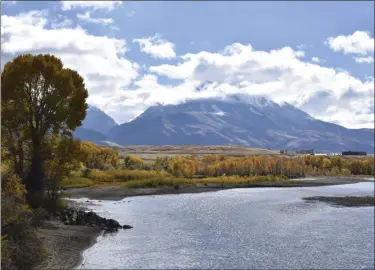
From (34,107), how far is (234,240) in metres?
26.6

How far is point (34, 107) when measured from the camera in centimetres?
4612

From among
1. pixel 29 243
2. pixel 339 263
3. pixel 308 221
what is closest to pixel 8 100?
pixel 29 243

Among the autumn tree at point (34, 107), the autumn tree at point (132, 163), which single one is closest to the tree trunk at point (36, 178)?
the autumn tree at point (34, 107)

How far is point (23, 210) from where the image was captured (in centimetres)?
2483

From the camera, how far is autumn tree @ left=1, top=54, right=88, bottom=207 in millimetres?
44938

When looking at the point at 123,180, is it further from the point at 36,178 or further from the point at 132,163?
the point at 36,178

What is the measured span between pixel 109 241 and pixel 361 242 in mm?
27906

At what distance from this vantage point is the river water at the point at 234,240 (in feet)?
116

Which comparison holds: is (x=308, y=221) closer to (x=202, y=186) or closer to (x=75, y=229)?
(x=75, y=229)

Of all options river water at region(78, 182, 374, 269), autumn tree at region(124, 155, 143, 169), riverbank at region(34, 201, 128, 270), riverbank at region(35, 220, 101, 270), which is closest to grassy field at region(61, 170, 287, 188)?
autumn tree at region(124, 155, 143, 169)

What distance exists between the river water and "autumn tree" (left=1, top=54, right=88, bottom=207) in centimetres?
1140

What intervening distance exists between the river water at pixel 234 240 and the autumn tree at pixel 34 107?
11404 mm

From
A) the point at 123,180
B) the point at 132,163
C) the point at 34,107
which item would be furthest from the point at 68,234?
the point at 132,163

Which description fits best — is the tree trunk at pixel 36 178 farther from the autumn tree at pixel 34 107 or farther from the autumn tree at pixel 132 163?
the autumn tree at pixel 132 163
